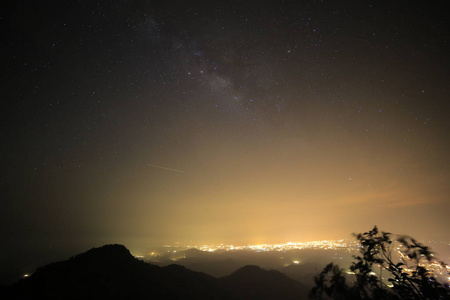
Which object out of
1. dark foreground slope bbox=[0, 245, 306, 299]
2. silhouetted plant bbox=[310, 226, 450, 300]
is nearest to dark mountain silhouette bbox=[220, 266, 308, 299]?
dark foreground slope bbox=[0, 245, 306, 299]

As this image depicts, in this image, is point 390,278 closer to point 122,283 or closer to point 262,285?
point 122,283

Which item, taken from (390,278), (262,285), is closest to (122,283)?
(262,285)

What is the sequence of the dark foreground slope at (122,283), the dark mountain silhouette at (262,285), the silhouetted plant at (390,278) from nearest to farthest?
the silhouetted plant at (390,278)
the dark foreground slope at (122,283)
the dark mountain silhouette at (262,285)

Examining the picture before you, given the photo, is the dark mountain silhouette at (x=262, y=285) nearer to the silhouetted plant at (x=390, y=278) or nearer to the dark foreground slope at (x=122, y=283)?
the dark foreground slope at (x=122, y=283)

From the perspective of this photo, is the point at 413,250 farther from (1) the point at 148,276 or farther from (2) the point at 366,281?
(1) the point at 148,276

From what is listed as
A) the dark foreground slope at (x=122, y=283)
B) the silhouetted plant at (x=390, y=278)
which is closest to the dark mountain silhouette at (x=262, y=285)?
the dark foreground slope at (x=122, y=283)

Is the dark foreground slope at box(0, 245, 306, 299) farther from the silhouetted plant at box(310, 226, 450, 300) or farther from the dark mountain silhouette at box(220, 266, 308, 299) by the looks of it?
the silhouetted plant at box(310, 226, 450, 300)
